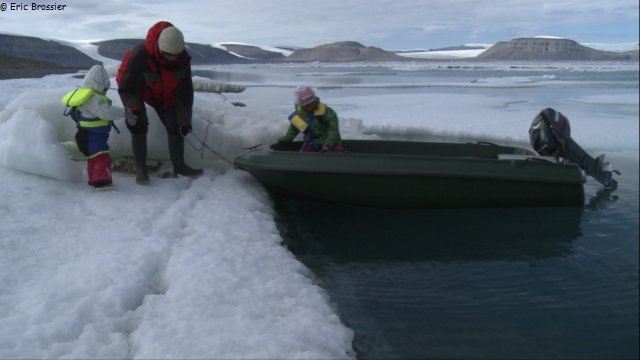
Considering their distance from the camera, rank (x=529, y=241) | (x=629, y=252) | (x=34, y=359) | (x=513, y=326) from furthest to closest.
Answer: (x=529, y=241)
(x=629, y=252)
(x=513, y=326)
(x=34, y=359)

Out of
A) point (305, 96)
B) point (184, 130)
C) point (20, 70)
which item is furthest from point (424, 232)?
point (20, 70)

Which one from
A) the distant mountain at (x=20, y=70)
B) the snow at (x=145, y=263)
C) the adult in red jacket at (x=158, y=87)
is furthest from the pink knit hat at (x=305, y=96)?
the distant mountain at (x=20, y=70)

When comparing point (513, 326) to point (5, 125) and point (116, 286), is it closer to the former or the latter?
point (116, 286)

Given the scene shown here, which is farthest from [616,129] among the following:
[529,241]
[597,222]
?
[529,241]

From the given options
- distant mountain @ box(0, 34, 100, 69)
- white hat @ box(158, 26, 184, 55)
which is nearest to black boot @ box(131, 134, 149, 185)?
white hat @ box(158, 26, 184, 55)

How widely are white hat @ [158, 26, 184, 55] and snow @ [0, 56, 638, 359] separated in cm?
108

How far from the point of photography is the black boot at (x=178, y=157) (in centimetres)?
525

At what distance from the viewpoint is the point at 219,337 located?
245cm

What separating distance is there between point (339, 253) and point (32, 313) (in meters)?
2.36

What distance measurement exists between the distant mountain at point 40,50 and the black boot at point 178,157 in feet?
155

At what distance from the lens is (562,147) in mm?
5750

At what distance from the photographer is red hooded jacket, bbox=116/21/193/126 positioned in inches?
184

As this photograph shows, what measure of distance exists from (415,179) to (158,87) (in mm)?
2605

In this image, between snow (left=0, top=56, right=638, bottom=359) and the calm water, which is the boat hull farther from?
snow (left=0, top=56, right=638, bottom=359)
